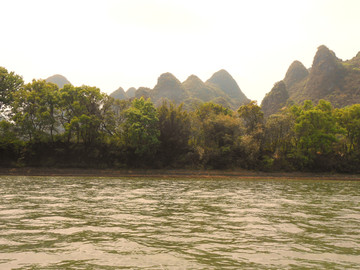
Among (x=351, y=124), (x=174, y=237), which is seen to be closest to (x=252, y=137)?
(x=351, y=124)

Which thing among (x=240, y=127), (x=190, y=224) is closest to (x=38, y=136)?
(x=240, y=127)

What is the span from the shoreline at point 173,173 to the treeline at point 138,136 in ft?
10.8

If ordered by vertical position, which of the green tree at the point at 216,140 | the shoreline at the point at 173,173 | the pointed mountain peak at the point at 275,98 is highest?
the pointed mountain peak at the point at 275,98

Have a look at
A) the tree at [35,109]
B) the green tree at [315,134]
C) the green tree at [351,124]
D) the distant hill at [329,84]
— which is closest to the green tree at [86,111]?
the tree at [35,109]

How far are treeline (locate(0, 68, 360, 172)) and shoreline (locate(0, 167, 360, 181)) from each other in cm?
328

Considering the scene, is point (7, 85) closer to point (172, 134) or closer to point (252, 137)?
point (172, 134)

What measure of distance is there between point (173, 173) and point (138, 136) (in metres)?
11.5

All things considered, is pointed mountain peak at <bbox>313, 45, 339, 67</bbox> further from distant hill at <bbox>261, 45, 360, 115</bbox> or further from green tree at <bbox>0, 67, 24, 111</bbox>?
green tree at <bbox>0, 67, 24, 111</bbox>

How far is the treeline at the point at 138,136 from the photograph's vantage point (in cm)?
5653

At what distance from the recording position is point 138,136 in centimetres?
5719

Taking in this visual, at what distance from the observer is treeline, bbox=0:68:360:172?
185 feet

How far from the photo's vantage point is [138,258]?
24.5 ft

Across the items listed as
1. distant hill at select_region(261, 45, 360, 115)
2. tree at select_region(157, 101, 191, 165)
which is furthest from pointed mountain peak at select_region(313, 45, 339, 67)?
tree at select_region(157, 101, 191, 165)

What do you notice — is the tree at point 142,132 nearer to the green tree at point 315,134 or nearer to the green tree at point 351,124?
the green tree at point 315,134
